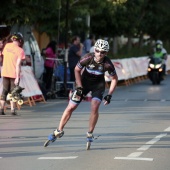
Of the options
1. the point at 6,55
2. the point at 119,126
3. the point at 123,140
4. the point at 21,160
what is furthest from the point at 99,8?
the point at 21,160

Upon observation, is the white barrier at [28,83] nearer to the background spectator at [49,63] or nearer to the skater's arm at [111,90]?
the background spectator at [49,63]

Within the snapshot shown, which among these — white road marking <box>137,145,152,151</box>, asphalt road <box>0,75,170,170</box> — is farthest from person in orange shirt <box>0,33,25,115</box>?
white road marking <box>137,145,152,151</box>

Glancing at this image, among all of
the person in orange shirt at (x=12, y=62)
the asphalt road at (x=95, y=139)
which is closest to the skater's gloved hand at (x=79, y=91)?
the asphalt road at (x=95, y=139)

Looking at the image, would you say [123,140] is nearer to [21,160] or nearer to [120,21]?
[21,160]

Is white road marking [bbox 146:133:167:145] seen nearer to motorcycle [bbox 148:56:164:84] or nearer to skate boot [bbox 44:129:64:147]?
skate boot [bbox 44:129:64:147]

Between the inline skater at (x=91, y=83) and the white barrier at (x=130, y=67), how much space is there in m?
15.9

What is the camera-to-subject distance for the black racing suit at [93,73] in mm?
11906

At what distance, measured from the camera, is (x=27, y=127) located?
48.5 ft

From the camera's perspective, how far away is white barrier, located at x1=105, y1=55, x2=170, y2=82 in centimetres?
3009

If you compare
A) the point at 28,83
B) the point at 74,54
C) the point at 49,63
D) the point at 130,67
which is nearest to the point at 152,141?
the point at 28,83

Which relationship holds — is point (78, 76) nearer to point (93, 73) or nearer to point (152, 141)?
point (93, 73)

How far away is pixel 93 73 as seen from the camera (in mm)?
11969

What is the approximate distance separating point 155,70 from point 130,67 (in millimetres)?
1689

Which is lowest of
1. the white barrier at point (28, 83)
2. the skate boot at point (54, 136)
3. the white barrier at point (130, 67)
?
the white barrier at point (130, 67)
